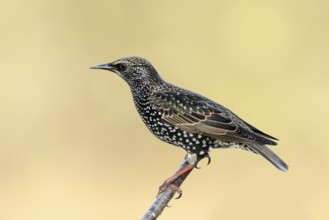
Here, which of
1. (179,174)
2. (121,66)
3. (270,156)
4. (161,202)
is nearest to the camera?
(161,202)

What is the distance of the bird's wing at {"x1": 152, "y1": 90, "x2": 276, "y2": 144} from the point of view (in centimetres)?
674

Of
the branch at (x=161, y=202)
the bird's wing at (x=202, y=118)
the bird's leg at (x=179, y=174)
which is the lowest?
the branch at (x=161, y=202)

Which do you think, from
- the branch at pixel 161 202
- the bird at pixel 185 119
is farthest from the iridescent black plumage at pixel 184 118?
the branch at pixel 161 202

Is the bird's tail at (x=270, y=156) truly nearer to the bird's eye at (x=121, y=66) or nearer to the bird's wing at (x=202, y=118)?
the bird's wing at (x=202, y=118)

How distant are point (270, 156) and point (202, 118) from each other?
2.33 ft

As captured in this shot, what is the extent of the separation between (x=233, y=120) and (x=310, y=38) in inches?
225

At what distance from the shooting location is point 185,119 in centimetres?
691

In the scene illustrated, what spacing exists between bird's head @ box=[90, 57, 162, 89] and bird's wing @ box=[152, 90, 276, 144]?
163 millimetres

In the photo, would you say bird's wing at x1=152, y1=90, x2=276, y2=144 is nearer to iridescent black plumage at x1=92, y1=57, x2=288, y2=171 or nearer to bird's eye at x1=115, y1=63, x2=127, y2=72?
iridescent black plumage at x1=92, y1=57, x2=288, y2=171

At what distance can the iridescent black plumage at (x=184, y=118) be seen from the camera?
6.75m

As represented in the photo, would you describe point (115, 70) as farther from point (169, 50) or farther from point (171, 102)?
point (169, 50)

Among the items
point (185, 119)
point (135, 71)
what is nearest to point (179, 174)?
point (185, 119)

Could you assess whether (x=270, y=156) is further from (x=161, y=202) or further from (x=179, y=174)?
(x=161, y=202)

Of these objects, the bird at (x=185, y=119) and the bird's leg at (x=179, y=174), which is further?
the bird at (x=185, y=119)
